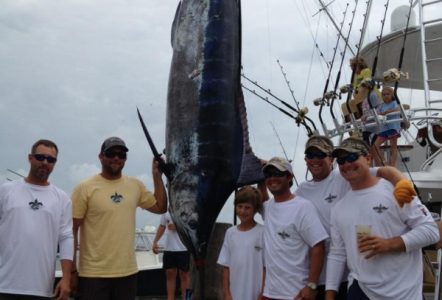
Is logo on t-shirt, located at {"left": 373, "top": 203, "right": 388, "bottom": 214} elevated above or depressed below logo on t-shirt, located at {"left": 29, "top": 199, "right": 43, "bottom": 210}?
below

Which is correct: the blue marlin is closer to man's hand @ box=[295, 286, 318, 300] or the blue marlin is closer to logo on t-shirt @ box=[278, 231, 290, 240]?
logo on t-shirt @ box=[278, 231, 290, 240]

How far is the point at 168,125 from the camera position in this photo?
99.8 inches

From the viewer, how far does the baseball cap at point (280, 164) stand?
2.97m

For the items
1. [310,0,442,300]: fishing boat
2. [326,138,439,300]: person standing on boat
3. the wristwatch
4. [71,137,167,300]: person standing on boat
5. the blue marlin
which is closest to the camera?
the blue marlin

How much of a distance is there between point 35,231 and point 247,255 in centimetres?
116

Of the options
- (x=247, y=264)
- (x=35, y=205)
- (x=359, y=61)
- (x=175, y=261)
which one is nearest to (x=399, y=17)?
(x=359, y=61)

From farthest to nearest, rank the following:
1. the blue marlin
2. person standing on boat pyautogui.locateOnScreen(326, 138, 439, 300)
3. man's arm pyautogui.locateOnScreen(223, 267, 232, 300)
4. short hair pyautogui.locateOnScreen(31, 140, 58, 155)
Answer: man's arm pyautogui.locateOnScreen(223, 267, 232, 300)
short hair pyautogui.locateOnScreen(31, 140, 58, 155)
person standing on boat pyautogui.locateOnScreen(326, 138, 439, 300)
the blue marlin

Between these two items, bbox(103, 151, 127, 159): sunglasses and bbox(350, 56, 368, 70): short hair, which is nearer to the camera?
bbox(103, 151, 127, 159): sunglasses

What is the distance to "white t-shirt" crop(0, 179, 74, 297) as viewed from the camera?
2.90 metres

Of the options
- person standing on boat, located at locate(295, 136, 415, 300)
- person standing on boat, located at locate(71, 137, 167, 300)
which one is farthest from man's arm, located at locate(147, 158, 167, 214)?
person standing on boat, located at locate(295, 136, 415, 300)

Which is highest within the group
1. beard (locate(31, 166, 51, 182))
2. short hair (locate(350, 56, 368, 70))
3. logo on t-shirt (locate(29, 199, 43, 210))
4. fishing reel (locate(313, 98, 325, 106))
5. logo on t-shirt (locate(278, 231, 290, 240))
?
short hair (locate(350, 56, 368, 70))

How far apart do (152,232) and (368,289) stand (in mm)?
7484

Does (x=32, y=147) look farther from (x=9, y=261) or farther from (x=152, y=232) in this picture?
(x=152, y=232)

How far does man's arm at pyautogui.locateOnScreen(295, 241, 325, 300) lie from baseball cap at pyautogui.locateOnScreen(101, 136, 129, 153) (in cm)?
116
